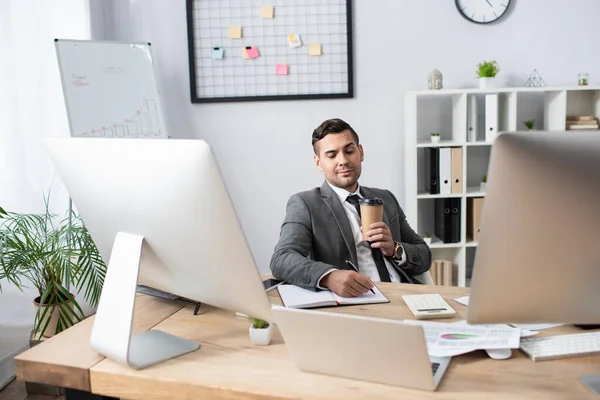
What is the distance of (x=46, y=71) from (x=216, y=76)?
3.25 ft

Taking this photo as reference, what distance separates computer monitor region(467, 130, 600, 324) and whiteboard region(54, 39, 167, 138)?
8.49 ft

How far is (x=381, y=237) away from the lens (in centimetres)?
197

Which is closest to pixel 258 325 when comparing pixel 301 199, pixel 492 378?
pixel 492 378

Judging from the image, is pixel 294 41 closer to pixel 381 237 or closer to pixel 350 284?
pixel 381 237

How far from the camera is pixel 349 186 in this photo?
222cm

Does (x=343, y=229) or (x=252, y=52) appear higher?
(x=252, y=52)

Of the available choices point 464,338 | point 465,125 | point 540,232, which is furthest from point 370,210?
point 465,125

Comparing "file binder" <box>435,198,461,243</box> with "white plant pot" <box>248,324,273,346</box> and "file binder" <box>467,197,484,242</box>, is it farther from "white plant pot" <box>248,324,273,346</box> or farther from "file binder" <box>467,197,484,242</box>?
"white plant pot" <box>248,324,273,346</box>

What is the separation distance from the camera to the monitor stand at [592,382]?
41.8 inches

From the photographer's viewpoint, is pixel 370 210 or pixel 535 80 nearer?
pixel 370 210

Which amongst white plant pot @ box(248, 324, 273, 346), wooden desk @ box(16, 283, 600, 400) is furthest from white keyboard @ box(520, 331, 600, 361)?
white plant pot @ box(248, 324, 273, 346)

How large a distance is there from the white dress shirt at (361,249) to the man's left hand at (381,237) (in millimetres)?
73

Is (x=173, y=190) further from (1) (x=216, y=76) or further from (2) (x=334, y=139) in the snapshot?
(1) (x=216, y=76)

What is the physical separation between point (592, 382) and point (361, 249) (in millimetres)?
1141
